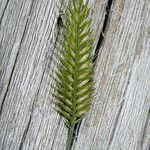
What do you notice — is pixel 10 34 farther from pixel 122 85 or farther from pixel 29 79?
pixel 122 85

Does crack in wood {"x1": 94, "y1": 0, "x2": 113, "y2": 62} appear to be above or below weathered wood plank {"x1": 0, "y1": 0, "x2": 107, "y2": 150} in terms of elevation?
above

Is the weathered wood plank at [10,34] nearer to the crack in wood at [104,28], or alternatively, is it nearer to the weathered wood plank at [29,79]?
the weathered wood plank at [29,79]

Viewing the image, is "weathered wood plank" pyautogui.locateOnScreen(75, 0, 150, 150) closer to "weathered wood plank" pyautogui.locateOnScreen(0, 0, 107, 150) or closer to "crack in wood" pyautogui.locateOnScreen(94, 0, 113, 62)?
"crack in wood" pyautogui.locateOnScreen(94, 0, 113, 62)

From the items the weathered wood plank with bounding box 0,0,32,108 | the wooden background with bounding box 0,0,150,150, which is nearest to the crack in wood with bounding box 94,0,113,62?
the wooden background with bounding box 0,0,150,150

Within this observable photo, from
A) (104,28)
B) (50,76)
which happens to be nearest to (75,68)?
(50,76)

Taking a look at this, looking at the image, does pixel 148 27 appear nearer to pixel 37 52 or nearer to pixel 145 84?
pixel 145 84

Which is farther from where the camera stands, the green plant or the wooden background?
the wooden background

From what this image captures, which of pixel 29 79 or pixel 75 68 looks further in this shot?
pixel 29 79
